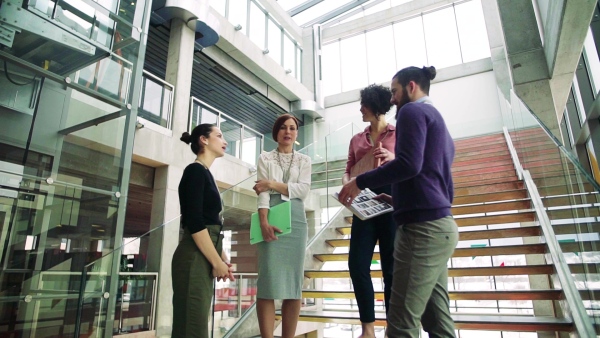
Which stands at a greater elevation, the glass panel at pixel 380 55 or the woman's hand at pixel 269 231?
the glass panel at pixel 380 55

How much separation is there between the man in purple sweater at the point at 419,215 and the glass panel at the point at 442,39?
48.6 feet

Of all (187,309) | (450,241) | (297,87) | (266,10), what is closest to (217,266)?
(187,309)

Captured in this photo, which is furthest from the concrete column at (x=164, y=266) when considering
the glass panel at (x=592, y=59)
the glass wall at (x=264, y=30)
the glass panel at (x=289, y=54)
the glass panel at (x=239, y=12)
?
the glass panel at (x=289, y=54)

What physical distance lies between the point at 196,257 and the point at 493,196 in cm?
420

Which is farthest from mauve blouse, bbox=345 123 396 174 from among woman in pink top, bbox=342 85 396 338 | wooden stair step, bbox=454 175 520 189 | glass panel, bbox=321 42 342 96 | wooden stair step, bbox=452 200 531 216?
glass panel, bbox=321 42 342 96

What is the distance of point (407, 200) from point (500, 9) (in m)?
6.60

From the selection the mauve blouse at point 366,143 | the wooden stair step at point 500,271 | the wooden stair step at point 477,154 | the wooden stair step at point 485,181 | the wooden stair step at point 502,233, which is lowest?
the wooden stair step at point 500,271

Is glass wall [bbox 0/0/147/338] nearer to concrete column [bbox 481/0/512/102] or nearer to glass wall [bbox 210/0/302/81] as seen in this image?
glass wall [bbox 210/0/302/81]

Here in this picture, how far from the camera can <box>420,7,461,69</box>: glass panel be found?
590 inches

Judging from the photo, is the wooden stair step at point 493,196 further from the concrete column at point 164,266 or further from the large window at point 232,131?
the large window at point 232,131

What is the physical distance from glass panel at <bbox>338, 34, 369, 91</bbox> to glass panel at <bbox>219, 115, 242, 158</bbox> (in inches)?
359

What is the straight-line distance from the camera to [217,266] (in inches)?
67.3

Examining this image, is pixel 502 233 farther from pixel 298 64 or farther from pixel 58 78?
pixel 298 64

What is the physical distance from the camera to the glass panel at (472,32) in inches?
567
